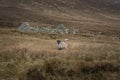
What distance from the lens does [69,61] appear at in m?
12.8

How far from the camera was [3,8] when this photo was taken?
67.3m

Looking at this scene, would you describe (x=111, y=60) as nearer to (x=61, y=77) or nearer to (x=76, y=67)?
(x=76, y=67)

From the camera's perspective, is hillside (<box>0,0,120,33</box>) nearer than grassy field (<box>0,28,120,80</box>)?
No

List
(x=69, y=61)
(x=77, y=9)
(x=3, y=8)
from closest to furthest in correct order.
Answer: (x=69, y=61) → (x=3, y=8) → (x=77, y=9)

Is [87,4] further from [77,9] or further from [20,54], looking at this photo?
[20,54]

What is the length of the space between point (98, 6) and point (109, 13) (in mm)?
Result: 8337

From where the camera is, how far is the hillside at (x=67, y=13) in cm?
6081

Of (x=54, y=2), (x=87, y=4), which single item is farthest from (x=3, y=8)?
(x=87, y=4)

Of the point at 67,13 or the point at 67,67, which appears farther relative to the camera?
the point at 67,13

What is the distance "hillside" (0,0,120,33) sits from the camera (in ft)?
200

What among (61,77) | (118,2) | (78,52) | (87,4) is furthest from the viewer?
(118,2)

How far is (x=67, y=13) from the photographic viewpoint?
83438mm

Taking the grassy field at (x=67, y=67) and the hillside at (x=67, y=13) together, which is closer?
the grassy field at (x=67, y=67)

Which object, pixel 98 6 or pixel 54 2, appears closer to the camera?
pixel 54 2
